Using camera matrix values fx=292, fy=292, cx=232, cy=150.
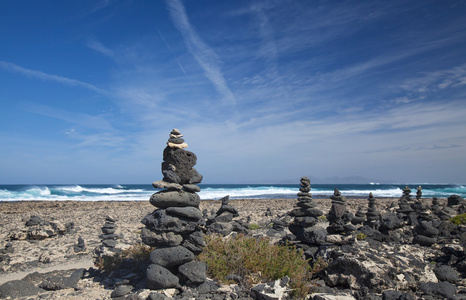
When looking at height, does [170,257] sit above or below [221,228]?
above

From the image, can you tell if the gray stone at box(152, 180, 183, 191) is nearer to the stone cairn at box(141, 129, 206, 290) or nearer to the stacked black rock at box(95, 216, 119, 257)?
the stone cairn at box(141, 129, 206, 290)

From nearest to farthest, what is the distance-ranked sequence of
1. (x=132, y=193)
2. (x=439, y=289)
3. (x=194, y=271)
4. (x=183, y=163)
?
(x=439, y=289) < (x=194, y=271) < (x=183, y=163) < (x=132, y=193)

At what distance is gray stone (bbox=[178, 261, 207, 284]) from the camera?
702 cm

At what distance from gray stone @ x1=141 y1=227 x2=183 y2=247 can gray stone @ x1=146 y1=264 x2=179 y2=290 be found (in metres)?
0.62

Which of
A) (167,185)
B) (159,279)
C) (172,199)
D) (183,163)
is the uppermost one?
(183,163)

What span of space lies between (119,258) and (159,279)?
305 centimetres

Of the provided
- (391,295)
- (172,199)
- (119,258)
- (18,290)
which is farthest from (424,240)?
(18,290)

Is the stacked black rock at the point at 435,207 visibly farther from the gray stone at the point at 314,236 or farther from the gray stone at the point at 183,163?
the gray stone at the point at 183,163

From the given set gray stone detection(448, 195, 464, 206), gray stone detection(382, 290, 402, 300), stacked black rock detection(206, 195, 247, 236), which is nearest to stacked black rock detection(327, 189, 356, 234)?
stacked black rock detection(206, 195, 247, 236)

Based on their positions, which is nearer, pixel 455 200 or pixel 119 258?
pixel 119 258

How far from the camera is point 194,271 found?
7.13 meters

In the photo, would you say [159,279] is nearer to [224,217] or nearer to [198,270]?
[198,270]

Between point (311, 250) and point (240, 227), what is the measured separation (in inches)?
231

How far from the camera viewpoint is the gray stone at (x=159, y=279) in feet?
22.5
